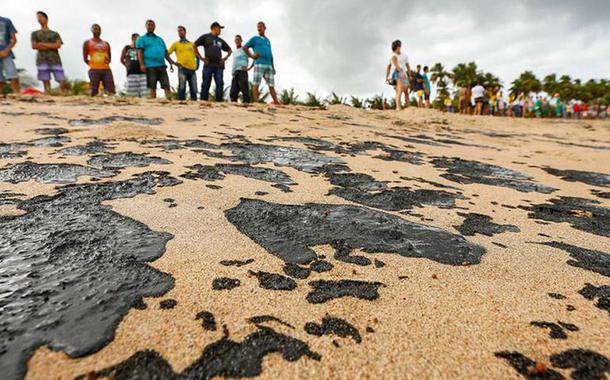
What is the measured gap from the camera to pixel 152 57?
6340mm

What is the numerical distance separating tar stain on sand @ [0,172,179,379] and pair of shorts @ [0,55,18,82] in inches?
231

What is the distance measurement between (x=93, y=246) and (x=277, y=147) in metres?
2.08

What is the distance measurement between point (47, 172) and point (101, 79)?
5.36m

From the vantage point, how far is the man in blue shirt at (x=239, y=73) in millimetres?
6852

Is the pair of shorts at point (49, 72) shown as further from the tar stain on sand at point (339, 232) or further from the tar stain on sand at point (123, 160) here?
the tar stain on sand at point (339, 232)

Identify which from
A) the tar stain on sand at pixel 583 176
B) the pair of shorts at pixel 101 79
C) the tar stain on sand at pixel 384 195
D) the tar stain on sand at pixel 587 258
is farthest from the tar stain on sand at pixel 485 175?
the pair of shorts at pixel 101 79

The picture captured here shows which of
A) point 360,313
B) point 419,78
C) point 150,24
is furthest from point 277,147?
point 419,78

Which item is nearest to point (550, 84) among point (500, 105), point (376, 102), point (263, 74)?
point (500, 105)

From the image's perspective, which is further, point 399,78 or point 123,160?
point 399,78

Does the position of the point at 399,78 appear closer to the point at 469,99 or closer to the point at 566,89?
the point at 469,99

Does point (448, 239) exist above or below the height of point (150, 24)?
below

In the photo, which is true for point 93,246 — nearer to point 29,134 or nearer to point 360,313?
point 360,313

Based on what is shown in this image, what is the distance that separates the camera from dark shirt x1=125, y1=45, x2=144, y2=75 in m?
6.50

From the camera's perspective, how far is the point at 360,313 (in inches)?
39.5
